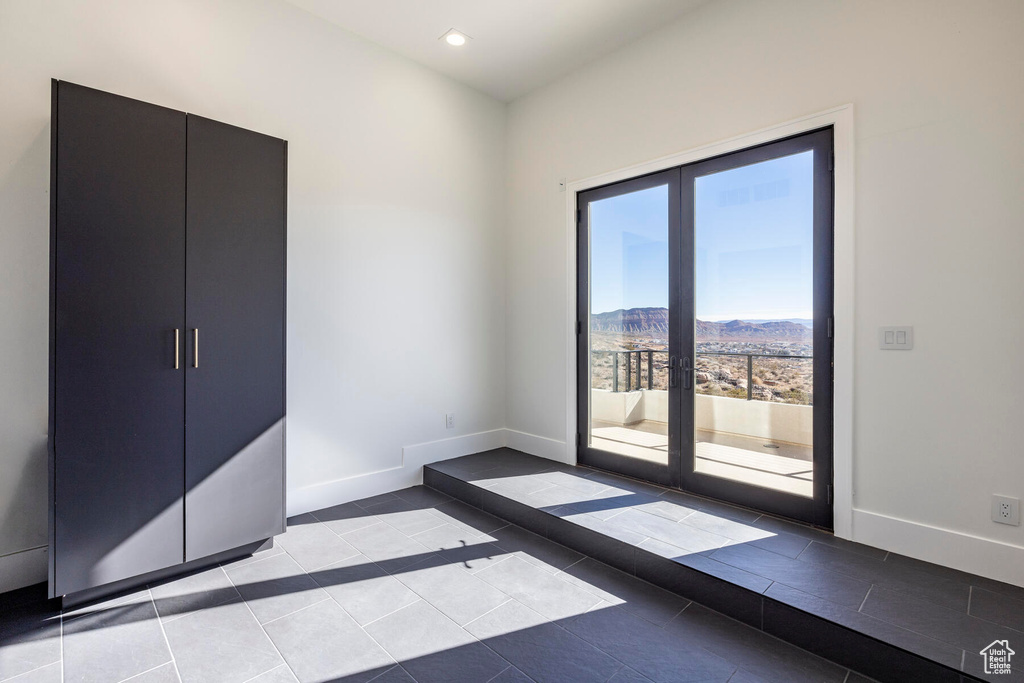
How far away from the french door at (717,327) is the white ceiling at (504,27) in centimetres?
98

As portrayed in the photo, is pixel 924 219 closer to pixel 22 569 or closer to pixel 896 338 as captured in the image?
pixel 896 338

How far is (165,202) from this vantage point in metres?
2.30

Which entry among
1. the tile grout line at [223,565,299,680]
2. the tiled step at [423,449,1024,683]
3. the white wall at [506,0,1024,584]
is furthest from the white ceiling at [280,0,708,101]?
the tile grout line at [223,565,299,680]

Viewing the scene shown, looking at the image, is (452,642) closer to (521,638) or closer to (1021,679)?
(521,638)

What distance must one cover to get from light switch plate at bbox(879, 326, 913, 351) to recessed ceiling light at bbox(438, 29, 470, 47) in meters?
3.13

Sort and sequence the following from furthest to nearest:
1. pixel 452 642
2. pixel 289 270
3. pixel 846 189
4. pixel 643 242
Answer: pixel 643 242 < pixel 289 270 < pixel 846 189 < pixel 452 642

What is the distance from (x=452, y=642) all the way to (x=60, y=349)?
2.01 m

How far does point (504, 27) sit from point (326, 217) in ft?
5.71

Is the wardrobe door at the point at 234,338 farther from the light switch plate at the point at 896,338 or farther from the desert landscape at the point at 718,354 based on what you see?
the light switch plate at the point at 896,338

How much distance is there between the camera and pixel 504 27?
3.30m

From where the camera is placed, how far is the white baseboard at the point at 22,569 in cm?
227

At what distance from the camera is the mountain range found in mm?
2816

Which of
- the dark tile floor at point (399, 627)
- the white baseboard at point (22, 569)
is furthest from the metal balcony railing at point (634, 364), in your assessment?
the white baseboard at point (22, 569)

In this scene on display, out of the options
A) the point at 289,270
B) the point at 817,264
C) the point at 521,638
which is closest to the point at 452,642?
the point at 521,638
